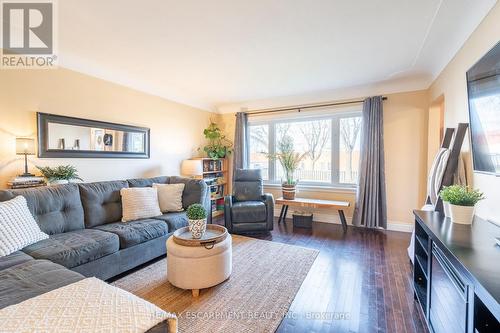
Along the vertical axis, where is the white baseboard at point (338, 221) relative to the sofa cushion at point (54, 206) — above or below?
below

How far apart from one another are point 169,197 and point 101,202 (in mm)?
804

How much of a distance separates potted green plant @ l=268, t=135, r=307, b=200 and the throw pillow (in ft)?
6.62

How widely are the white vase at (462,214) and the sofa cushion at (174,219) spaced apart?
9.01 feet

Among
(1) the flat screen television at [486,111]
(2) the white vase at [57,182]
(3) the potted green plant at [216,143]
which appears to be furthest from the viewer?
(3) the potted green plant at [216,143]

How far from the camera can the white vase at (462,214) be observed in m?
1.62

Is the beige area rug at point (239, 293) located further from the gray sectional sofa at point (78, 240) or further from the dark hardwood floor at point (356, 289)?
the gray sectional sofa at point (78, 240)

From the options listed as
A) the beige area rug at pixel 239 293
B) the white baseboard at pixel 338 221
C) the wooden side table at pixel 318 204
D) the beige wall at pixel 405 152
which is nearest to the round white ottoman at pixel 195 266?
the beige area rug at pixel 239 293

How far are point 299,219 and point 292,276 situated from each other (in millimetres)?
1808

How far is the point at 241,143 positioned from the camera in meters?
4.93

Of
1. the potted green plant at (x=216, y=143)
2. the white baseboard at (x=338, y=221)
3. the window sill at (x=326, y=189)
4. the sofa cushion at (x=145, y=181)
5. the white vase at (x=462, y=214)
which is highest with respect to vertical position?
the potted green plant at (x=216, y=143)

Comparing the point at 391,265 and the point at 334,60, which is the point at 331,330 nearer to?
the point at 391,265

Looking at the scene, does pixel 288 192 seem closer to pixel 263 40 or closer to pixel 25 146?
pixel 263 40

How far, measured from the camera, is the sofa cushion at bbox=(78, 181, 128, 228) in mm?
2574

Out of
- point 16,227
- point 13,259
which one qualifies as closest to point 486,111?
point 13,259
